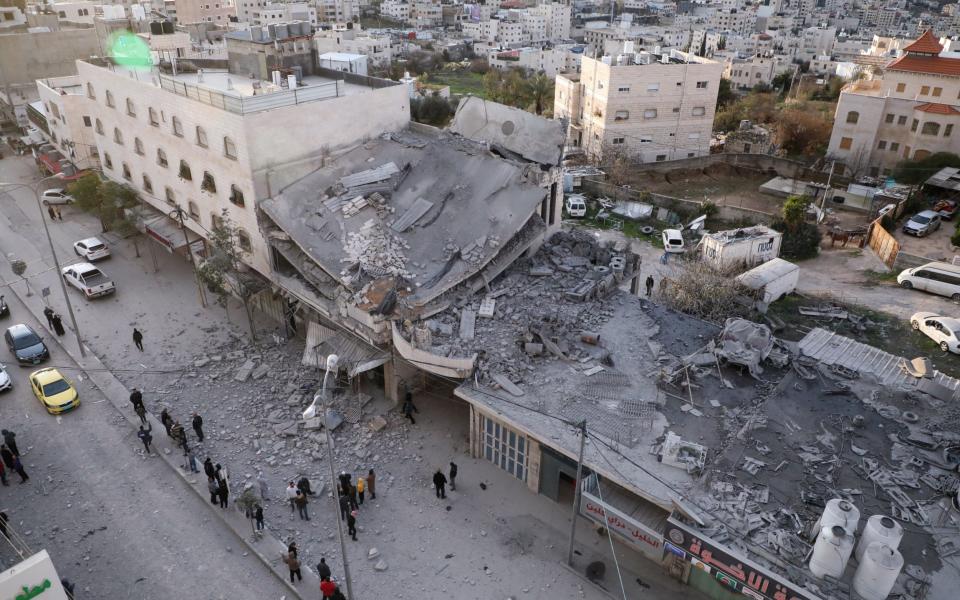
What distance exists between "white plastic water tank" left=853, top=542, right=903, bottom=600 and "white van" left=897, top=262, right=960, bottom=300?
21.6 meters

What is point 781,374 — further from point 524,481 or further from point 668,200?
point 668,200

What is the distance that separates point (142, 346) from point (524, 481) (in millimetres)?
15786

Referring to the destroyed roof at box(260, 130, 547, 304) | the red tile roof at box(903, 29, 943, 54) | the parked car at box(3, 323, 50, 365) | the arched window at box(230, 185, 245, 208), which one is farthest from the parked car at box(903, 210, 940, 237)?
the parked car at box(3, 323, 50, 365)

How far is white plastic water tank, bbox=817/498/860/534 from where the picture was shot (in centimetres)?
1214

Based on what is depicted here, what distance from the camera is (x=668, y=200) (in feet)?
131

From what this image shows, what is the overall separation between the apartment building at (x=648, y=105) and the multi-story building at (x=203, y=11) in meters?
79.4

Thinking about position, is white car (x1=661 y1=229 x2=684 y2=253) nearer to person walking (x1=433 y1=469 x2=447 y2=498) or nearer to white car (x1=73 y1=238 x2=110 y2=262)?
person walking (x1=433 y1=469 x2=447 y2=498)

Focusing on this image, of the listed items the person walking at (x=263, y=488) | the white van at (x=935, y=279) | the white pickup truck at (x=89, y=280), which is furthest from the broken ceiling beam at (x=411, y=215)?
the white van at (x=935, y=279)

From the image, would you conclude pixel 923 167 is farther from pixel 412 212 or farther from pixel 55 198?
pixel 55 198

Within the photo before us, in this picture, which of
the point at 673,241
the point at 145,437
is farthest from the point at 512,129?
the point at 145,437

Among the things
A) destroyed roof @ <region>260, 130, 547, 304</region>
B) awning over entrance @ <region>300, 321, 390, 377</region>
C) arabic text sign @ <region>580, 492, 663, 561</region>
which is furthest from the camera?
destroyed roof @ <region>260, 130, 547, 304</region>

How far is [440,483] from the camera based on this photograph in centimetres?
1708

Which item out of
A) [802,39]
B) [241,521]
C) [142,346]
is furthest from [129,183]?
[802,39]

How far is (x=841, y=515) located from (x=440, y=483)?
374 inches
